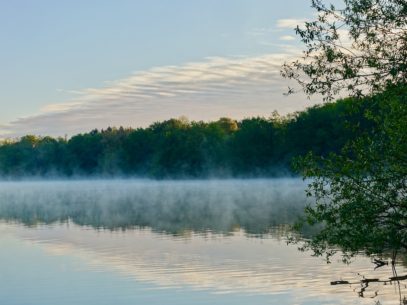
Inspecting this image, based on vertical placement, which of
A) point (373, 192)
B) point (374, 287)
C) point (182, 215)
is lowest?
point (374, 287)

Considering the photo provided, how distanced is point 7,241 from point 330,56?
1191 inches

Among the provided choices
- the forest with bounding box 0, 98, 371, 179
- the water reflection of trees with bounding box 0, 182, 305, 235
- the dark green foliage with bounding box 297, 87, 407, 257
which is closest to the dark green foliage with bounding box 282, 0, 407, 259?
the dark green foliage with bounding box 297, 87, 407, 257

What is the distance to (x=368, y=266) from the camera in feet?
92.7

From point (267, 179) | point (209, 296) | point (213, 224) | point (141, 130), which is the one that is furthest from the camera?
point (141, 130)

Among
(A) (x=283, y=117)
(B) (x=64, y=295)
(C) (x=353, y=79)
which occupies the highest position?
(A) (x=283, y=117)

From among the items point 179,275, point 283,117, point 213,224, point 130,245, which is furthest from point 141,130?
point 179,275

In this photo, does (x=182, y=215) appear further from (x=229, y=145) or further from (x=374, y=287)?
(x=229, y=145)

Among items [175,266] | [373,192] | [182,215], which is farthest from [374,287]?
[182,215]

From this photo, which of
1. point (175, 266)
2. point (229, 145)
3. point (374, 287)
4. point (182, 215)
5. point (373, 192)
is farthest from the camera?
point (229, 145)

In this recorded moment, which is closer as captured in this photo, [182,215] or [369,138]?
[369,138]

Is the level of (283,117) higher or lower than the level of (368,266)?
higher

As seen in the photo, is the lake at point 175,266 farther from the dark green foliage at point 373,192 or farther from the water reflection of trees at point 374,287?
the dark green foliage at point 373,192

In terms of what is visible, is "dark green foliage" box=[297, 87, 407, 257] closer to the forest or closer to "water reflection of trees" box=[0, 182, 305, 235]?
"water reflection of trees" box=[0, 182, 305, 235]

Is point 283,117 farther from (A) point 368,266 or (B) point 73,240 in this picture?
(A) point 368,266
